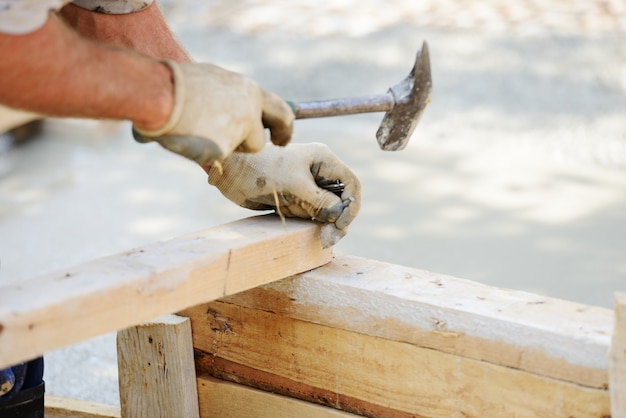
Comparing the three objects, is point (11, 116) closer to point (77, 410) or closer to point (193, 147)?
point (193, 147)

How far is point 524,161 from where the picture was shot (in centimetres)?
514

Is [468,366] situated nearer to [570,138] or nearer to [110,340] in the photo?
[110,340]

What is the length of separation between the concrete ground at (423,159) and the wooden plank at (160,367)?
1.06 m

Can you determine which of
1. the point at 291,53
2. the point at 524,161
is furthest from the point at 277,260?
the point at 291,53

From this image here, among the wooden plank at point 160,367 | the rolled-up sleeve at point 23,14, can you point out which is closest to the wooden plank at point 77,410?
the wooden plank at point 160,367

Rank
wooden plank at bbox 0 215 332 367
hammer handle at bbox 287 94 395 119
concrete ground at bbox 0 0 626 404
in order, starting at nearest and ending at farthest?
wooden plank at bbox 0 215 332 367 < hammer handle at bbox 287 94 395 119 < concrete ground at bbox 0 0 626 404

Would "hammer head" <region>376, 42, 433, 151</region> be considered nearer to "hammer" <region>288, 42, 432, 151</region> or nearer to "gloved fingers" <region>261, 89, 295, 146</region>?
"hammer" <region>288, 42, 432, 151</region>

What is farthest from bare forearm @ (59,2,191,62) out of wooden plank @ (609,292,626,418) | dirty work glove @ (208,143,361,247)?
wooden plank @ (609,292,626,418)

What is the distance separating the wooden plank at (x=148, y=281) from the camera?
4.38 feet

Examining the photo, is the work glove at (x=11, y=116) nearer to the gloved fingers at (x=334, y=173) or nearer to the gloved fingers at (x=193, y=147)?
the gloved fingers at (x=193, y=147)

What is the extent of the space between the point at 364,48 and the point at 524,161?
1851mm

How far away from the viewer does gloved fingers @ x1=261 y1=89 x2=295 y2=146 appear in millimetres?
1671

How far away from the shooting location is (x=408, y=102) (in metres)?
2.09

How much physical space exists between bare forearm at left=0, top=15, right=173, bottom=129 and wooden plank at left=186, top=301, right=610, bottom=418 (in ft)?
2.06
